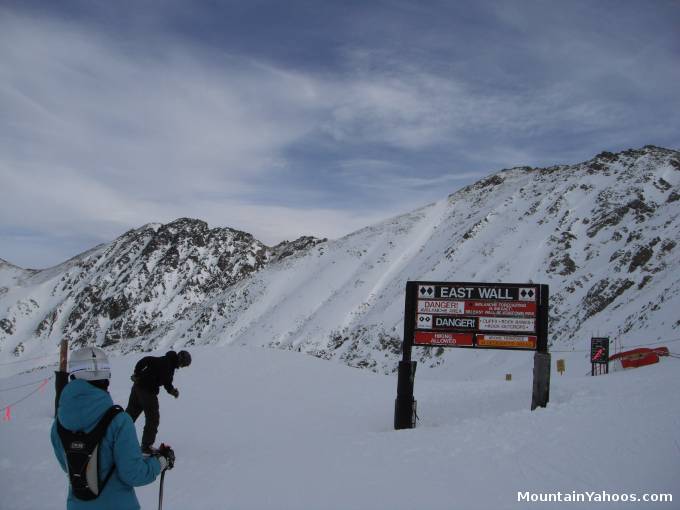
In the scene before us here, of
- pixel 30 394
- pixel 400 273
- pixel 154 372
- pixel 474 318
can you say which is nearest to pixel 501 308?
pixel 474 318

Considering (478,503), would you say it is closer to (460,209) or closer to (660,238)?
(660,238)

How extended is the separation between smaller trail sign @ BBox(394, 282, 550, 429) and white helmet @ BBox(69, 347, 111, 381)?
28.5 ft

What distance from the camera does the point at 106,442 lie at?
355cm

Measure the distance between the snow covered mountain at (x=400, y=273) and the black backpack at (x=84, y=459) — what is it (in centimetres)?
3046

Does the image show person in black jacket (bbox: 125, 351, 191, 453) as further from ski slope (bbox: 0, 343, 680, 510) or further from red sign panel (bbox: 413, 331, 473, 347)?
red sign panel (bbox: 413, 331, 473, 347)

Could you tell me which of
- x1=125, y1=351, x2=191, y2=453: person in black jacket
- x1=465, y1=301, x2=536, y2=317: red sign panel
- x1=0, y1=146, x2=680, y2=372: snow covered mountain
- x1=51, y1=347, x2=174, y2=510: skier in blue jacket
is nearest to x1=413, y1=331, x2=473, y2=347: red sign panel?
x1=465, y1=301, x2=536, y2=317: red sign panel

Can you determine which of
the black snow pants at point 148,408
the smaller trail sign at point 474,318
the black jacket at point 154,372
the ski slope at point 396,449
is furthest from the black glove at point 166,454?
the smaller trail sign at point 474,318

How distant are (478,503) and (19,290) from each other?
5639 inches

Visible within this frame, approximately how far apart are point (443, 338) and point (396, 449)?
163 inches

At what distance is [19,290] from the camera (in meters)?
126

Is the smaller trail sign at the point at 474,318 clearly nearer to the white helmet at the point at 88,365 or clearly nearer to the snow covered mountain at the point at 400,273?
the white helmet at the point at 88,365

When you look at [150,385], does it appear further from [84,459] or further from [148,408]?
[84,459]

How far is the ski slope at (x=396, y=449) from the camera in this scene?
657cm

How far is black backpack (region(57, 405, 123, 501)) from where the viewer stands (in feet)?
11.4
